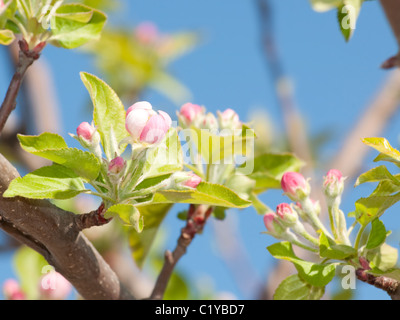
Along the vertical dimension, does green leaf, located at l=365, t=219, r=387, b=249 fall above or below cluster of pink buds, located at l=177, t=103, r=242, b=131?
below

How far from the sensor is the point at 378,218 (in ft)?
3.04

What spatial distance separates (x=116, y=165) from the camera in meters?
0.79

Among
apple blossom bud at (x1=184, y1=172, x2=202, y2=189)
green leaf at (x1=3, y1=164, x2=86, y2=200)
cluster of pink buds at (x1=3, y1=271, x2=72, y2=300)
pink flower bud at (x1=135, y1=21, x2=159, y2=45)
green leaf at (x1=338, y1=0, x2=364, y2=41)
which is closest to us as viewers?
green leaf at (x1=3, y1=164, x2=86, y2=200)

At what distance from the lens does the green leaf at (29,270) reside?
1537 millimetres

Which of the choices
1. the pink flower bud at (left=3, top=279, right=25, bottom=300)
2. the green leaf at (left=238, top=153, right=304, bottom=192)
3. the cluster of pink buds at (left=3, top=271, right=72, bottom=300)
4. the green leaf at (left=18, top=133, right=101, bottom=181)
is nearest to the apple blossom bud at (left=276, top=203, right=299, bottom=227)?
the green leaf at (left=238, top=153, right=304, bottom=192)

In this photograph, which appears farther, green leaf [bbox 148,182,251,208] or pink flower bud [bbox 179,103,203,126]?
pink flower bud [bbox 179,103,203,126]

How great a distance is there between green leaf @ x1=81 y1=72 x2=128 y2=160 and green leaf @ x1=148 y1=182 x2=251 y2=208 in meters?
0.10

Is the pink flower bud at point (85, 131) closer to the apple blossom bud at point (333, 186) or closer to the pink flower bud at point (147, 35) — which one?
the apple blossom bud at point (333, 186)

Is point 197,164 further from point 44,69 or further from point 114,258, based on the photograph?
point 44,69

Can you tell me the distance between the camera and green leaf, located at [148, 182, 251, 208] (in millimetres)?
804

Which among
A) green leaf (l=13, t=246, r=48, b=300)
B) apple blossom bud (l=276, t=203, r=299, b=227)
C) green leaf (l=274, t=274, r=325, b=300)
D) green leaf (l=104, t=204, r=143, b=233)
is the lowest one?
green leaf (l=13, t=246, r=48, b=300)

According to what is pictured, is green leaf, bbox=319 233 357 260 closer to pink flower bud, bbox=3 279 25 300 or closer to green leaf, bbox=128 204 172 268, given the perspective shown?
green leaf, bbox=128 204 172 268

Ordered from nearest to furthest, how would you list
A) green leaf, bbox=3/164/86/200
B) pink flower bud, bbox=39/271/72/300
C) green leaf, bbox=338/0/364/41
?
green leaf, bbox=3/164/86/200 → green leaf, bbox=338/0/364/41 → pink flower bud, bbox=39/271/72/300

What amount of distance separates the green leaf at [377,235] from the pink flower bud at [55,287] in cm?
55
